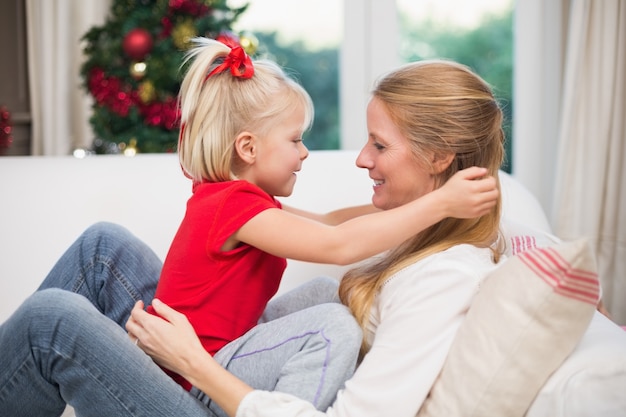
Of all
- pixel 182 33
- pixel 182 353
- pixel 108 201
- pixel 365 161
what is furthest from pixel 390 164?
pixel 182 33

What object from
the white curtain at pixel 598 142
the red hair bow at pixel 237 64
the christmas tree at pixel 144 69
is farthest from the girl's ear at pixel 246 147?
the christmas tree at pixel 144 69

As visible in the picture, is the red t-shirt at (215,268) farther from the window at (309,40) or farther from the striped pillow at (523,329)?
the window at (309,40)

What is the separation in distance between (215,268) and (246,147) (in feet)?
0.84

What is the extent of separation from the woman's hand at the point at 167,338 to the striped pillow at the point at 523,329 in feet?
1.49

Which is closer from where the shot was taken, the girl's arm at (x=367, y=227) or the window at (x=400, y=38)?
the girl's arm at (x=367, y=227)

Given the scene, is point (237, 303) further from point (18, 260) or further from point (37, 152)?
point (37, 152)

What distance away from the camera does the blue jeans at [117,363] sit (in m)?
1.25

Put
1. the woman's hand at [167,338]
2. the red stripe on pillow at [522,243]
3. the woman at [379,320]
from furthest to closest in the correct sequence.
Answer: the red stripe on pillow at [522,243]
the woman's hand at [167,338]
the woman at [379,320]

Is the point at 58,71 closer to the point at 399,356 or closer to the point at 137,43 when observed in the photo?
the point at 137,43

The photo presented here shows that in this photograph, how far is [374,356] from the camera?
1.17 metres

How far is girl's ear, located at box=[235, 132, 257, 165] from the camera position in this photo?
147 centimetres

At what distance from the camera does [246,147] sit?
1.49 metres

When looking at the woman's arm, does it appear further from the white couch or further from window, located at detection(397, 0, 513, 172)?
window, located at detection(397, 0, 513, 172)

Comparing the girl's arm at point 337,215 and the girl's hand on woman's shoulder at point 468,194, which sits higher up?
the girl's hand on woman's shoulder at point 468,194
